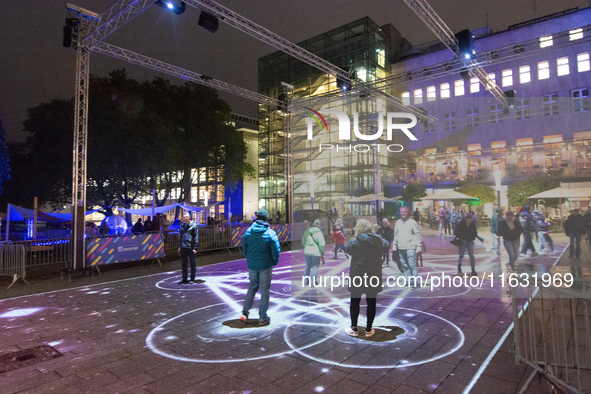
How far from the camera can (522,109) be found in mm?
7148

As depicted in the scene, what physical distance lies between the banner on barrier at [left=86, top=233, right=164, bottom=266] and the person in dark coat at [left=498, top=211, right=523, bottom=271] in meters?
11.2

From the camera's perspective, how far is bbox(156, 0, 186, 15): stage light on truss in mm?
10438

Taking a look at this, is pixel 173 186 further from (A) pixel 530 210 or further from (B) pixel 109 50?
(A) pixel 530 210

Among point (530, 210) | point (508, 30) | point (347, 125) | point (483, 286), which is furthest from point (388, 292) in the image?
point (508, 30)

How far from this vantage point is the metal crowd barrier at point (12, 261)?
10.3 metres

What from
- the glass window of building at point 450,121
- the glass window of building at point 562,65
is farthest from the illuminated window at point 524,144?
the glass window of building at point 562,65

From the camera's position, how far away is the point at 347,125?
25.9 ft

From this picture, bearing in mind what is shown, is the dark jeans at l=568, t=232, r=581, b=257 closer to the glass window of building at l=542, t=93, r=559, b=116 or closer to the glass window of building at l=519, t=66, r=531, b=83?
the glass window of building at l=542, t=93, r=559, b=116

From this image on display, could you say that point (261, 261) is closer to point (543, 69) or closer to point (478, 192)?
point (478, 192)

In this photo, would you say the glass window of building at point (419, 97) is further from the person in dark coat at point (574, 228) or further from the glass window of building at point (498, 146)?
the person in dark coat at point (574, 228)

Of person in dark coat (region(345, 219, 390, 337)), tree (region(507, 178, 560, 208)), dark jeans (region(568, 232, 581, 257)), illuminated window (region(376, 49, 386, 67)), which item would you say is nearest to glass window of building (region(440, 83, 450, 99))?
tree (region(507, 178, 560, 208))

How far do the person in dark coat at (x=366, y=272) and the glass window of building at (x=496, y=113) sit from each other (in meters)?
3.88

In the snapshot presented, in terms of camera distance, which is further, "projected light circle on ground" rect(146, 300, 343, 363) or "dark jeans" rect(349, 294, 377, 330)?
"dark jeans" rect(349, 294, 377, 330)

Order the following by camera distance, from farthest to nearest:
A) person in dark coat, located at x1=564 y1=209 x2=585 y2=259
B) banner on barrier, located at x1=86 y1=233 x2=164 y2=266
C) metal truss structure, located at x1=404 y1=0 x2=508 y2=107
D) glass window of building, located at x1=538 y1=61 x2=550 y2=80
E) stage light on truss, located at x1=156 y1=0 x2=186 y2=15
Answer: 1. metal truss structure, located at x1=404 y1=0 x2=508 y2=107
2. banner on barrier, located at x1=86 y1=233 x2=164 y2=266
3. glass window of building, located at x1=538 y1=61 x2=550 y2=80
4. stage light on truss, located at x1=156 y1=0 x2=186 y2=15
5. person in dark coat, located at x1=564 y1=209 x2=585 y2=259
